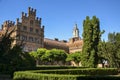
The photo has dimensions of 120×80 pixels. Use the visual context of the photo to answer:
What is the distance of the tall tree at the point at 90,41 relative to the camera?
45875 millimetres

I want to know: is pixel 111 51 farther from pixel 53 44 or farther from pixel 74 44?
Answer: pixel 74 44

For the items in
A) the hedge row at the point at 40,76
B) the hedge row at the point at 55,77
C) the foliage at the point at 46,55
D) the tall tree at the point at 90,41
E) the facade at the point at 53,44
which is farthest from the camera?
the facade at the point at 53,44

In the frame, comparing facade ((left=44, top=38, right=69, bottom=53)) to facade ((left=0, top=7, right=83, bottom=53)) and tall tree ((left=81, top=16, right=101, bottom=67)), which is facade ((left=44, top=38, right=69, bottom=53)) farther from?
tall tree ((left=81, top=16, right=101, bottom=67))

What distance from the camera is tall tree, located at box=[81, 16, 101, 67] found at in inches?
1806

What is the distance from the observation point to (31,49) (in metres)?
67.7

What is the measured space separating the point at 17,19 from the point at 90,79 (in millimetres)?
50585

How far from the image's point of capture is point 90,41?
155ft

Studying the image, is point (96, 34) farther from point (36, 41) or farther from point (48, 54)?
point (36, 41)

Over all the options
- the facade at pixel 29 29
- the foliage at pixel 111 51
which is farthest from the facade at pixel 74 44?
the foliage at pixel 111 51

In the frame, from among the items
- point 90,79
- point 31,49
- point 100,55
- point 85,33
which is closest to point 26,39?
point 31,49

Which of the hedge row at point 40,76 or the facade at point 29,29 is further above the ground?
the facade at point 29,29

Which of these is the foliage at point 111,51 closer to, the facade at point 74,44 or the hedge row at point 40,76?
the hedge row at point 40,76

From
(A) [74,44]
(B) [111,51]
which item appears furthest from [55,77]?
(A) [74,44]

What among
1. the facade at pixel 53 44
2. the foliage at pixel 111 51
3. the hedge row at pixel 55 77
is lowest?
the hedge row at pixel 55 77
